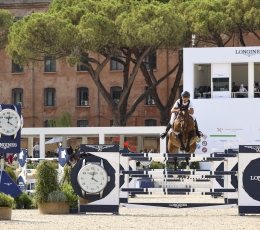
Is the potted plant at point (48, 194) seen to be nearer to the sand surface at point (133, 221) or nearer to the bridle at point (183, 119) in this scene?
the sand surface at point (133, 221)

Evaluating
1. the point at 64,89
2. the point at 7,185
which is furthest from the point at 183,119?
the point at 64,89

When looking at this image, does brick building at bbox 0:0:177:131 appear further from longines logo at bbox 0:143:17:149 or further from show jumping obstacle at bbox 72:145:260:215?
show jumping obstacle at bbox 72:145:260:215

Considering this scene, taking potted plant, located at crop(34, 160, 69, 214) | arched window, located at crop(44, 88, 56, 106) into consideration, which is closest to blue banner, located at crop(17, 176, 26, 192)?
potted plant, located at crop(34, 160, 69, 214)

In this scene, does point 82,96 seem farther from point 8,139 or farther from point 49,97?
point 8,139

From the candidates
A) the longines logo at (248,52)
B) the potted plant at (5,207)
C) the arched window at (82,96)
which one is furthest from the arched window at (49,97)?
the potted plant at (5,207)

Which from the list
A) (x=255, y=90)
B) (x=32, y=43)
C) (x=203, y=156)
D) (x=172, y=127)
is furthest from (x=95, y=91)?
(x=203, y=156)

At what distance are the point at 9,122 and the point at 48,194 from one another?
8.50 ft

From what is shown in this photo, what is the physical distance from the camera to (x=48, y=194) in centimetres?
2019

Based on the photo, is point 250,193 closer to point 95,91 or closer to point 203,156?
point 203,156

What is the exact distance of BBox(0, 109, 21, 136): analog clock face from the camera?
2192 centimetres

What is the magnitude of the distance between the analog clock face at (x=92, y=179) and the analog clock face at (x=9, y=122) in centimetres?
304

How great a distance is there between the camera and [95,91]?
78250mm

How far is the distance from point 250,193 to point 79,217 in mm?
3709

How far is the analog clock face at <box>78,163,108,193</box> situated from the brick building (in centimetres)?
5575
